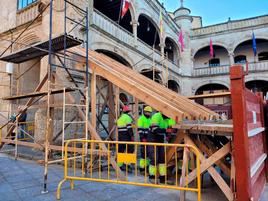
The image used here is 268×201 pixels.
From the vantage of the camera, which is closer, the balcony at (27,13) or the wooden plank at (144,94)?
the wooden plank at (144,94)

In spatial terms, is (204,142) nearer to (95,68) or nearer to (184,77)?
(95,68)

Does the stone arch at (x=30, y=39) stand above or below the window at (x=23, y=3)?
below

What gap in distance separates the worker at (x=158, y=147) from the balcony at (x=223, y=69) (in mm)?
20211

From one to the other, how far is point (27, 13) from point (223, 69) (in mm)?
19764

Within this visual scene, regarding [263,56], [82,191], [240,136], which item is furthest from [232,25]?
[82,191]

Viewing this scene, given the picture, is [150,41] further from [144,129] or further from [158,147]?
[158,147]

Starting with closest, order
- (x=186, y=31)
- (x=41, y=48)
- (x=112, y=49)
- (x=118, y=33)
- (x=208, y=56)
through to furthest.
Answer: (x=41, y=48), (x=112, y=49), (x=118, y=33), (x=186, y=31), (x=208, y=56)

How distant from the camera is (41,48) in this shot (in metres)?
6.98

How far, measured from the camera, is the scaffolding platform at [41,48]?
609cm

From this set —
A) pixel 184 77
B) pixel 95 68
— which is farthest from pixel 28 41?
pixel 184 77

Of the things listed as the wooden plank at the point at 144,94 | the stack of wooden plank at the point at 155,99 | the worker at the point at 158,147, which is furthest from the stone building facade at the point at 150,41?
the worker at the point at 158,147

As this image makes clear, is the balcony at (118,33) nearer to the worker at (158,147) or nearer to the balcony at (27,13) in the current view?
the balcony at (27,13)

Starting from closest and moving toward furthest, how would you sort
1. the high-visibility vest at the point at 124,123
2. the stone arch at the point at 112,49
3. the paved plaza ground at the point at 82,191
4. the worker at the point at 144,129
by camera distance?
the paved plaza ground at the point at 82,191
the worker at the point at 144,129
the high-visibility vest at the point at 124,123
the stone arch at the point at 112,49

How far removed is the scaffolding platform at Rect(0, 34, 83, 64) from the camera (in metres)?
6.09
